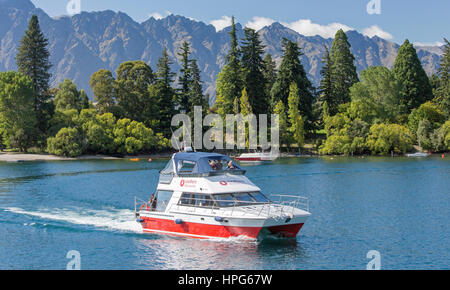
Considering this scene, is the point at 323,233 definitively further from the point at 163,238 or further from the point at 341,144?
the point at 341,144

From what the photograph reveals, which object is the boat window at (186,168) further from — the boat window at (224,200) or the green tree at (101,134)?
the green tree at (101,134)

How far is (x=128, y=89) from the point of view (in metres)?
110

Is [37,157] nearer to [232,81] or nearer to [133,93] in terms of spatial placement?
[133,93]

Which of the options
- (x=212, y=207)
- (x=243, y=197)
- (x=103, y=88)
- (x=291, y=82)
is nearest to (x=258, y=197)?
(x=243, y=197)

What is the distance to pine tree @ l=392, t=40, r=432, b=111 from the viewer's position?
107 meters

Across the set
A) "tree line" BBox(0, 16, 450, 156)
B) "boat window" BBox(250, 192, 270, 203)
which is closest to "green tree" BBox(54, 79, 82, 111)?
"tree line" BBox(0, 16, 450, 156)

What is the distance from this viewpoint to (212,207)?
27.1 meters

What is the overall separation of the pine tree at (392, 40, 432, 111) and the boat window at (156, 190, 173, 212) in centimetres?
8727

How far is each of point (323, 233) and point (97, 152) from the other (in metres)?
78.6

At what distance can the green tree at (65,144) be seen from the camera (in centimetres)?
9388

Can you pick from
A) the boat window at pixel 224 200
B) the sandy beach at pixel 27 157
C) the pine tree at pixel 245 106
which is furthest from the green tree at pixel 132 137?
the boat window at pixel 224 200

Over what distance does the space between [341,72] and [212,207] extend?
9280 centimetres

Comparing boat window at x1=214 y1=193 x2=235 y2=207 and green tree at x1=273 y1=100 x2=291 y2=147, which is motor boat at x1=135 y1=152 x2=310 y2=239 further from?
green tree at x1=273 y1=100 x2=291 y2=147
